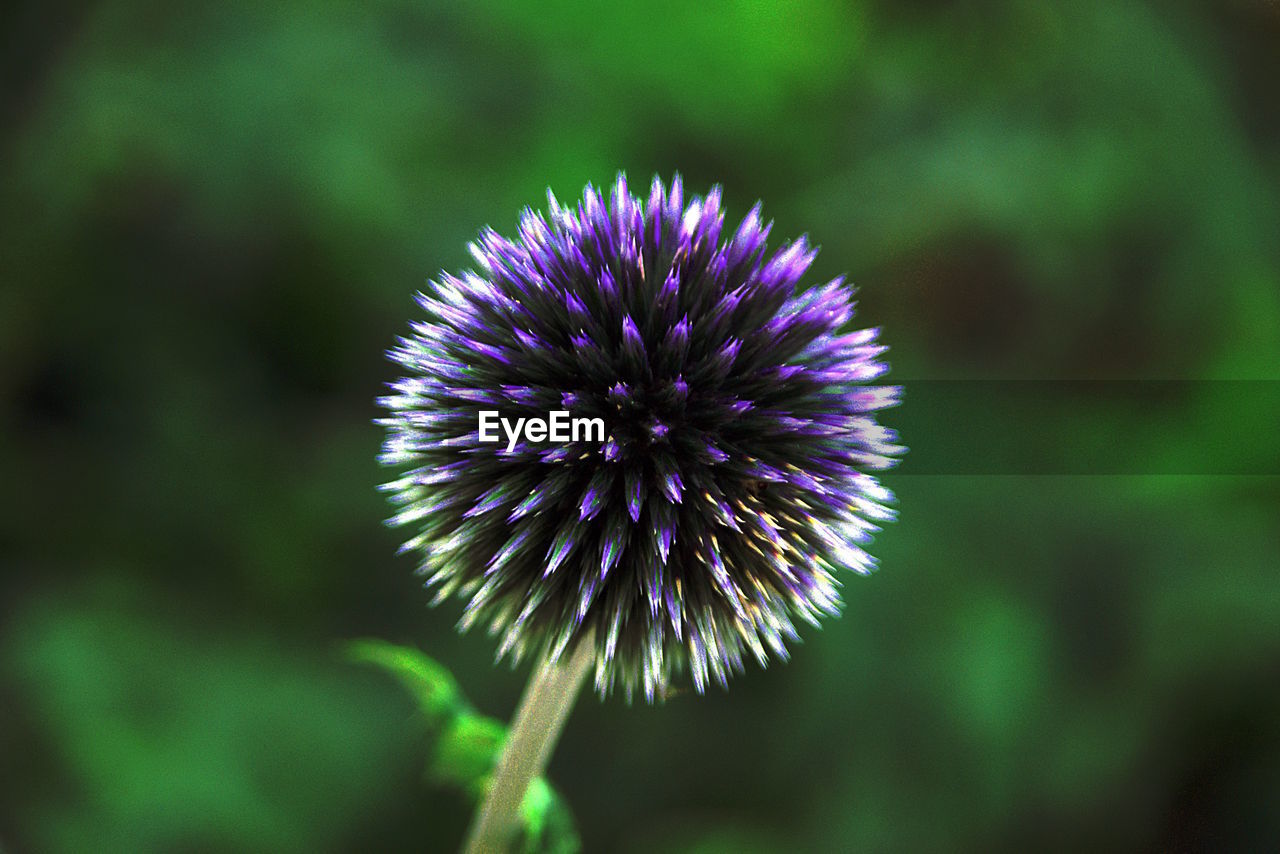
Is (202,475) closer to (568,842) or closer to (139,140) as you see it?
(139,140)

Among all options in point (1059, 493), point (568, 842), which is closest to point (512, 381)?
point (568, 842)

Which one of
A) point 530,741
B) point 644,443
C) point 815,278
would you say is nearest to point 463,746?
point 530,741

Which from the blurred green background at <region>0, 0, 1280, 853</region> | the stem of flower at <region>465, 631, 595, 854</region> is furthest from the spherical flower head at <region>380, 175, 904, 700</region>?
the blurred green background at <region>0, 0, 1280, 853</region>

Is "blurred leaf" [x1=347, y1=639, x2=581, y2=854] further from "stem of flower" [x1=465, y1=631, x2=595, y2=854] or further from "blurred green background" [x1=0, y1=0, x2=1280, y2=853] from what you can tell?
"blurred green background" [x1=0, y1=0, x2=1280, y2=853]

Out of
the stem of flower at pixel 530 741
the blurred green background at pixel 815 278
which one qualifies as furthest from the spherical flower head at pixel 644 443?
the blurred green background at pixel 815 278

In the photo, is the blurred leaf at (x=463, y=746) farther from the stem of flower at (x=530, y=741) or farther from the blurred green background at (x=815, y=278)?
the blurred green background at (x=815, y=278)

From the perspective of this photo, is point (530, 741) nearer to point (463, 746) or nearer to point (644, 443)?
point (463, 746)
